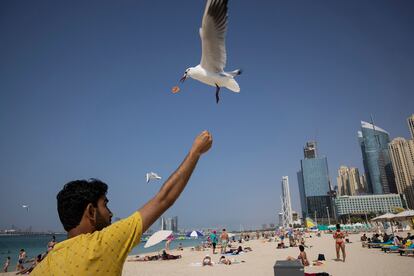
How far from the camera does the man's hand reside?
1589 millimetres

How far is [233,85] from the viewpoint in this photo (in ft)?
14.2

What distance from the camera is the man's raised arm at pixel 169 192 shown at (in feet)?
4.61

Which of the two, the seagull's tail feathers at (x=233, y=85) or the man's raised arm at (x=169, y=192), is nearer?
the man's raised arm at (x=169, y=192)

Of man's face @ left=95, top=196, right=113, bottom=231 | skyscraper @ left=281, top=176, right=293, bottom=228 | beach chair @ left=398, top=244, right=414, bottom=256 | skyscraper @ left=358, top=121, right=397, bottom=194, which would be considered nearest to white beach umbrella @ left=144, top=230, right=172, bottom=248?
beach chair @ left=398, top=244, right=414, bottom=256

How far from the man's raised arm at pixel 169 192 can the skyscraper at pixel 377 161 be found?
181m

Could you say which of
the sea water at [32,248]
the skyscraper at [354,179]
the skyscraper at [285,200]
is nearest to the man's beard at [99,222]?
the sea water at [32,248]

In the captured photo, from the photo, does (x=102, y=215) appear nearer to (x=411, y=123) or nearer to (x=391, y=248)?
(x=391, y=248)

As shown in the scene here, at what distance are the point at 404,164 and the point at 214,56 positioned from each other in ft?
504

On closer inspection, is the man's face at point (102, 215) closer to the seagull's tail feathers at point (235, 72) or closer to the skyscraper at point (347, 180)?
the seagull's tail feathers at point (235, 72)

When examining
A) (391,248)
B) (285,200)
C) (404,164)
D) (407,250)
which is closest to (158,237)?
(407,250)

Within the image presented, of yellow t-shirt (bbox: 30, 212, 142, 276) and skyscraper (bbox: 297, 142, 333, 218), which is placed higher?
skyscraper (bbox: 297, 142, 333, 218)

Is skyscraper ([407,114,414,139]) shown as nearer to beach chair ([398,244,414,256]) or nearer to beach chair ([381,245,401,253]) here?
beach chair ([381,245,401,253])

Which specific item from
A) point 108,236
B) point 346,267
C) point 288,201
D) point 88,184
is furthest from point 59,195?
point 288,201

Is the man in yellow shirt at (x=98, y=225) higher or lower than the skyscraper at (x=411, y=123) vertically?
lower
